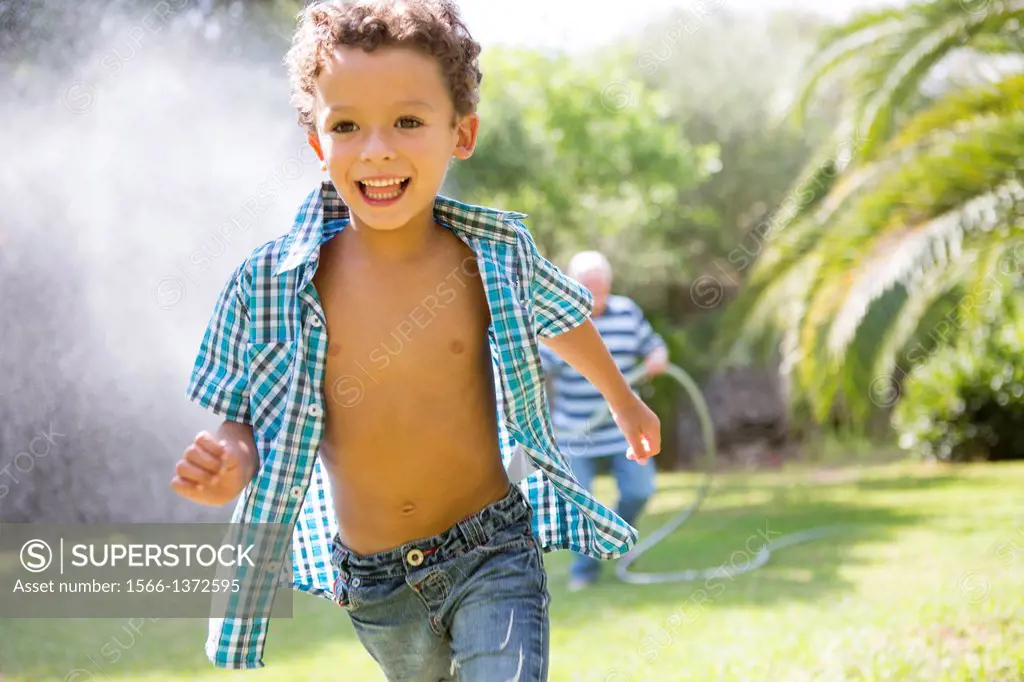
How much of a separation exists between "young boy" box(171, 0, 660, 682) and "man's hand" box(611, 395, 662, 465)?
21 centimetres

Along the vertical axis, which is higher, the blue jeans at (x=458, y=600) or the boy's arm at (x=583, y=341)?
the boy's arm at (x=583, y=341)

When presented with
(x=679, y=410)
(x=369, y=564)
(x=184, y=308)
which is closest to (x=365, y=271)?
(x=369, y=564)

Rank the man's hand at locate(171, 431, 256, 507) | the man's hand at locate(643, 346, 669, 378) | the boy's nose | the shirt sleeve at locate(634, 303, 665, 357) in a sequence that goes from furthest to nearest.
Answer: the shirt sleeve at locate(634, 303, 665, 357) → the man's hand at locate(643, 346, 669, 378) → the boy's nose → the man's hand at locate(171, 431, 256, 507)

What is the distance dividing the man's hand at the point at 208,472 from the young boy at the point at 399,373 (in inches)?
4.0

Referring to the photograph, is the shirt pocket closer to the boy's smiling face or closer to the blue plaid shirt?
the blue plaid shirt

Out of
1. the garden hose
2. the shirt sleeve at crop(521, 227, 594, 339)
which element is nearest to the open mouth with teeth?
the shirt sleeve at crop(521, 227, 594, 339)

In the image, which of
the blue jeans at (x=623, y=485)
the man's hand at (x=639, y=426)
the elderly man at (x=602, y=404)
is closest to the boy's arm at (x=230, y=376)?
the man's hand at (x=639, y=426)

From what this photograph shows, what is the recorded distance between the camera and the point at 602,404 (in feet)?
25.4

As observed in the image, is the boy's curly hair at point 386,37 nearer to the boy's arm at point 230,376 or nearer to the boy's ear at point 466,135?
the boy's ear at point 466,135

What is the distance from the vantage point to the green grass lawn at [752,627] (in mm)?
4531

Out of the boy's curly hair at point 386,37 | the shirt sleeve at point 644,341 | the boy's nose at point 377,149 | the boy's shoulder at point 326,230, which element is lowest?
the shirt sleeve at point 644,341

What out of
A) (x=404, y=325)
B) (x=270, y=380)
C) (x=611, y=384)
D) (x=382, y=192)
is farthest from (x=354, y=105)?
(x=611, y=384)

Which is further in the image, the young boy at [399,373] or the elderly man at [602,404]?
the elderly man at [602,404]

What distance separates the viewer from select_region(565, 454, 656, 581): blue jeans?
7422 mm
